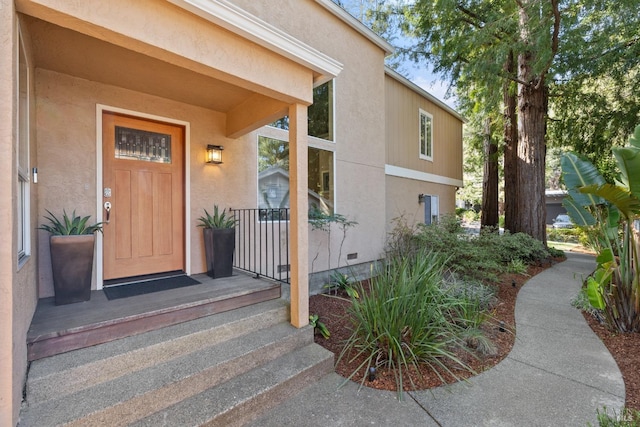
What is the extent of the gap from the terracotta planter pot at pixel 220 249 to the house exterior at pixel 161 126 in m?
0.32

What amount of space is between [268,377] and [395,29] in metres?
10.8

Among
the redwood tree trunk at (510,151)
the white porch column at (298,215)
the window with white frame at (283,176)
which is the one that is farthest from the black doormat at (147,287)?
the redwood tree trunk at (510,151)

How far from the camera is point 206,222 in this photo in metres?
4.09

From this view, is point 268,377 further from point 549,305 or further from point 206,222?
point 549,305

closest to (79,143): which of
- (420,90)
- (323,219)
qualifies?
(323,219)

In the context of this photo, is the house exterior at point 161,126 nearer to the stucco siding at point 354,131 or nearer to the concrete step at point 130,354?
the stucco siding at point 354,131

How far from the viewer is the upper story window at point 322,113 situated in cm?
582

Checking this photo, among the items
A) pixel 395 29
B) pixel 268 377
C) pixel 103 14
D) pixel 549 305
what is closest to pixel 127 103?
pixel 103 14

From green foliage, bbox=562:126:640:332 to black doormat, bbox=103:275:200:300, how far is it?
16.3 feet

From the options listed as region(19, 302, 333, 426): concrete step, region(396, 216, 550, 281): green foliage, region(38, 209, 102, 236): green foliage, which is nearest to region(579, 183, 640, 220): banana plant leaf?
region(396, 216, 550, 281): green foliage

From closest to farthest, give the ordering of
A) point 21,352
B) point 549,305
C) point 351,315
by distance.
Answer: point 21,352 → point 351,315 → point 549,305

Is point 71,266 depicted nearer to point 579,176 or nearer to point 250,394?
point 250,394

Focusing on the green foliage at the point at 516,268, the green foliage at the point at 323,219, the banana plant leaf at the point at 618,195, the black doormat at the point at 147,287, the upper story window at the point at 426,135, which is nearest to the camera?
the black doormat at the point at 147,287

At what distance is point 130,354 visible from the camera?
2.30 metres
